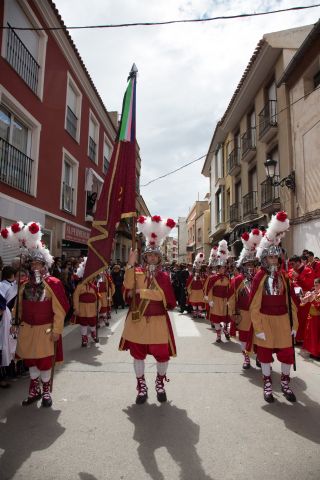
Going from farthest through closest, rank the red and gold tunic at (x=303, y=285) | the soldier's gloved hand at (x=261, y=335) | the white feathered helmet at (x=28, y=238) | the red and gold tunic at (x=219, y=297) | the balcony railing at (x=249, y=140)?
1. the balcony railing at (x=249, y=140)
2. the red and gold tunic at (x=219, y=297)
3. the red and gold tunic at (x=303, y=285)
4. the white feathered helmet at (x=28, y=238)
5. the soldier's gloved hand at (x=261, y=335)

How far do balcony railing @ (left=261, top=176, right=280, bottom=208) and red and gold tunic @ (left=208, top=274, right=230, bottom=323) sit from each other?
6.70 m

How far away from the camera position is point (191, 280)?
1230 cm

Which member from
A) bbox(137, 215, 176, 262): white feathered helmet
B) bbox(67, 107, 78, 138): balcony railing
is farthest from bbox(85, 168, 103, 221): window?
bbox(137, 215, 176, 262): white feathered helmet

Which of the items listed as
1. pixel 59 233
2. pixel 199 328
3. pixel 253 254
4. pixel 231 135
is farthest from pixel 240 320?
pixel 231 135

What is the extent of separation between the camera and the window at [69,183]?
14.2 metres

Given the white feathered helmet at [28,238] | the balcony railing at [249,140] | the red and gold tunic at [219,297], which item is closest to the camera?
the white feathered helmet at [28,238]

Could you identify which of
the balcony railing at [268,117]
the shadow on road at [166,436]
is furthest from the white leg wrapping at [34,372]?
the balcony railing at [268,117]

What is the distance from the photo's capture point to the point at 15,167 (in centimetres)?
1021

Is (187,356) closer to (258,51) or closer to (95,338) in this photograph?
Result: (95,338)

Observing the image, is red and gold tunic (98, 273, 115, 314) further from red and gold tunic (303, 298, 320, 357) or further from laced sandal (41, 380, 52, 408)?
red and gold tunic (303, 298, 320, 357)

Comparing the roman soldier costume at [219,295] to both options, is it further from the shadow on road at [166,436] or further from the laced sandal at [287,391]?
the shadow on road at [166,436]

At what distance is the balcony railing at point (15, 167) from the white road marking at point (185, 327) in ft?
20.8

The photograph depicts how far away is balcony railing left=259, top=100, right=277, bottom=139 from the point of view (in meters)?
14.3

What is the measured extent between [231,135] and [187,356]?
18034 mm
